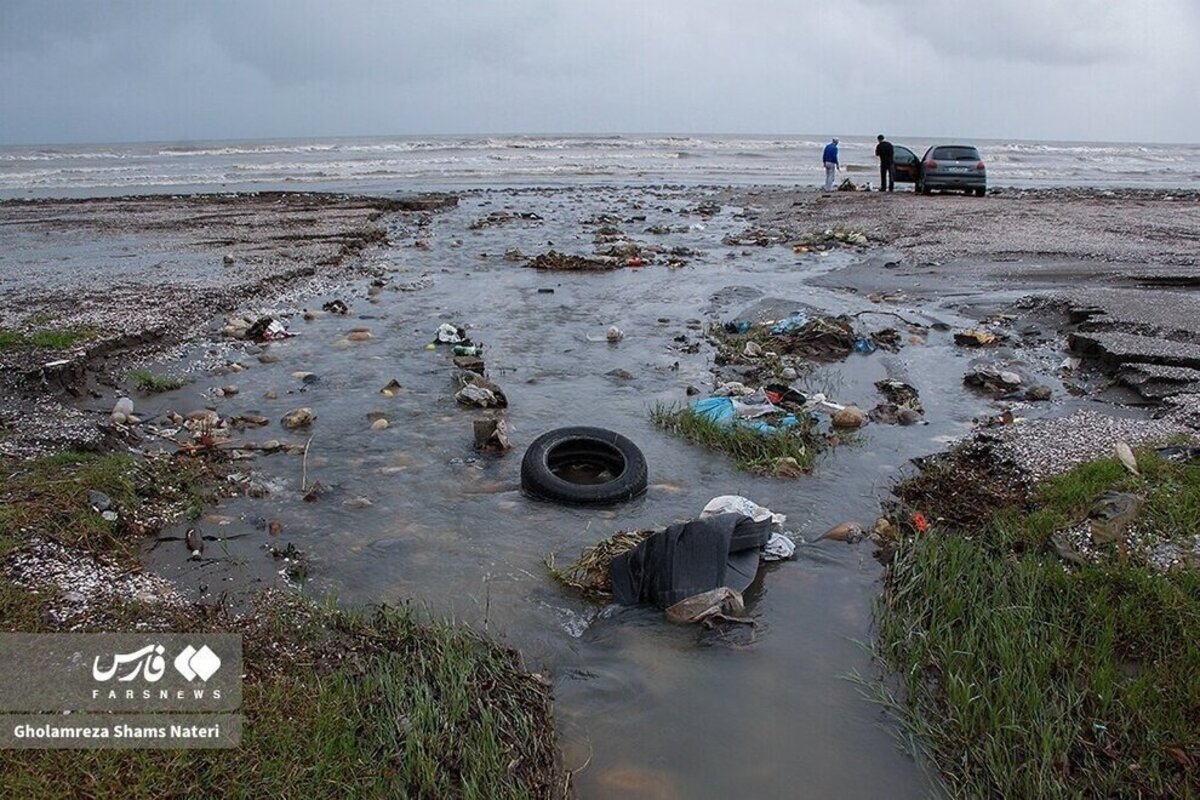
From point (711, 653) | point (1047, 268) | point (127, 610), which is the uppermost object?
point (1047, 268)

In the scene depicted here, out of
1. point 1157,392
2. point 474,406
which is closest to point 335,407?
point 474,406

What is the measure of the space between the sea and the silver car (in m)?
10.7

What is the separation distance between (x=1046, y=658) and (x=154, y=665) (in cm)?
344

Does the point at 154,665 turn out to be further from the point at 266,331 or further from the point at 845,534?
the point at 266,331

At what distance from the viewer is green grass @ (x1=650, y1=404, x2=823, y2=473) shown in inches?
213

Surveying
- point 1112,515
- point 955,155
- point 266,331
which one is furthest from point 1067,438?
point 955,155

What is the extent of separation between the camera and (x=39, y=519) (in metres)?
3.82

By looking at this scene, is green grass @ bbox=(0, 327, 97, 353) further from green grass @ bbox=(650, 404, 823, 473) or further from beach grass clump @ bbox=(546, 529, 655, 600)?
beach grass clump @ bbox=(546, 529, 655, 600)

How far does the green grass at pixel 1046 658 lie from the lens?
262 cm

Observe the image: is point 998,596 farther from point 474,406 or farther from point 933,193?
point 933,193

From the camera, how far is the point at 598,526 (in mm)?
4656

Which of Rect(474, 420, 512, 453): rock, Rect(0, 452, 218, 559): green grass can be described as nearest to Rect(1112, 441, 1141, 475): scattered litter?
Rect(474, 420, 512, 453): rock

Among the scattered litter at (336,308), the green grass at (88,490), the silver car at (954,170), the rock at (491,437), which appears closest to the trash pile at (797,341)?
the rock at (491,437)

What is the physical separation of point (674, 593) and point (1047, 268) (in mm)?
11271
